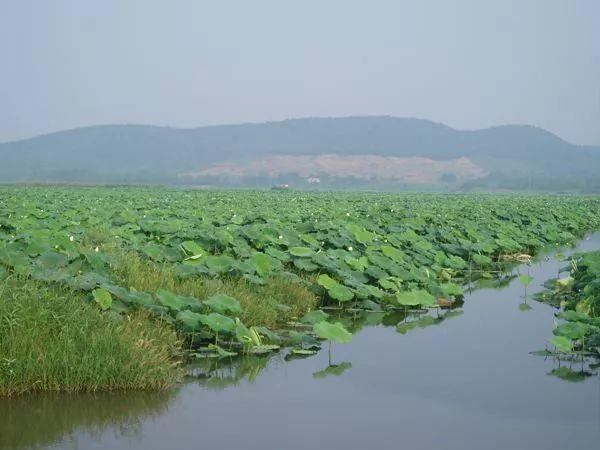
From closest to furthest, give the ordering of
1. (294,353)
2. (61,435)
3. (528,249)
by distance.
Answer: (61,435)
(294,353)
(528,249)

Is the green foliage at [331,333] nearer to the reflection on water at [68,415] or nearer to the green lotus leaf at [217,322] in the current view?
the green lotus leaf at [217,322]

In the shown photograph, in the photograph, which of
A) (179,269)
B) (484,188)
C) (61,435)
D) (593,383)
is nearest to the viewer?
(61,435)

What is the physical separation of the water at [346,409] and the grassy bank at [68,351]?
126 mm

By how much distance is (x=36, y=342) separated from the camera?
5.26 m

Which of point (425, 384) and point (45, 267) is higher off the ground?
point (45, 267)

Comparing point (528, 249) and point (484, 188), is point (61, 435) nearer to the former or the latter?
point (528, 249)

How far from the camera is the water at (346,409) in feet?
15.1

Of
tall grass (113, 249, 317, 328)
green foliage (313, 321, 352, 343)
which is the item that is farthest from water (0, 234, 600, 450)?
tall grass (113, 249, 317, 328)

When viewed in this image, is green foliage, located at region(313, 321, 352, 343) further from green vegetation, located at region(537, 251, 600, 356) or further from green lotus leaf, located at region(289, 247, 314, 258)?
green lotus leaf, located at region(289, 247, 314, 258)

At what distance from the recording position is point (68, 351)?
523 cm

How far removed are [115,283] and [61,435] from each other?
7.93ft

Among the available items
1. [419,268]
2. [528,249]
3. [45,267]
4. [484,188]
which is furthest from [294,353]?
[484,188]

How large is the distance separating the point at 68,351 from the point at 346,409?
190cm

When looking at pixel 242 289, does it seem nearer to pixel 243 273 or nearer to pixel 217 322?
pixel 243 273
